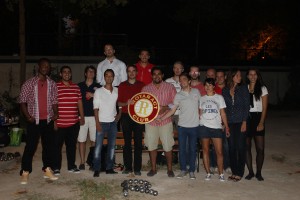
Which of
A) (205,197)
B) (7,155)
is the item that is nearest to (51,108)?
(7,155)

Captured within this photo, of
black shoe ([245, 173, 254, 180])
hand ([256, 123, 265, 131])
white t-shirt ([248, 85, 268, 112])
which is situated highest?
white t-shirt ([248, 85, 268, 112])

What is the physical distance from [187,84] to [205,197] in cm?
198

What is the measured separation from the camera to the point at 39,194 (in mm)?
6621

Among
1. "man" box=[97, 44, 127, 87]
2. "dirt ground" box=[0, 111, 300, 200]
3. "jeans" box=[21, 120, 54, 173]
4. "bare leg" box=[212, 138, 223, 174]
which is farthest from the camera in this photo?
"man" box=[97, 44, 127, 87]

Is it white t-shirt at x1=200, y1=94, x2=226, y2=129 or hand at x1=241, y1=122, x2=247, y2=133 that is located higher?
white t-shirt at x1=200, y1=94, x2=226, y2=129

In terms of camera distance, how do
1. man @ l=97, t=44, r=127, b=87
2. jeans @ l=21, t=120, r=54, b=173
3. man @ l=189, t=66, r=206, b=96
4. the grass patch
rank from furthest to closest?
man @ l=97, t=44, r=127, b=87
man @ l=189, t=66, r=206, b=96
jeans @ l=21, t=120, r=54, b=173
the grass patch

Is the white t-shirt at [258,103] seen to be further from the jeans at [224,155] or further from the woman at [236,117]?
the jeans at [224,155]

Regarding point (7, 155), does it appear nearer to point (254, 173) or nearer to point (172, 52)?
point (254, 173)

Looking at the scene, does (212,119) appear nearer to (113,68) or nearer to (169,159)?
(169,159)

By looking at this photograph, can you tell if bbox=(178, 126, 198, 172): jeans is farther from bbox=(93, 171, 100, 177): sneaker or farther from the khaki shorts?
bbox=(93, 171, 100, 177): sneaker

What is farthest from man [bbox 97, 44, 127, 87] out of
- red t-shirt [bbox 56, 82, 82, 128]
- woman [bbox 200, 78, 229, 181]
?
woman [bbox 200, 78, 229, 181]

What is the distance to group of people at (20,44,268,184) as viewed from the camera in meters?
7.27

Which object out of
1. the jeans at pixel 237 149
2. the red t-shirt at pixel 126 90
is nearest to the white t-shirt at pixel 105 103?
the red t-shirt at pixel 126 90

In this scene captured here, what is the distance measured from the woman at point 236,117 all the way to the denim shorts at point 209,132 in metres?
0.22
